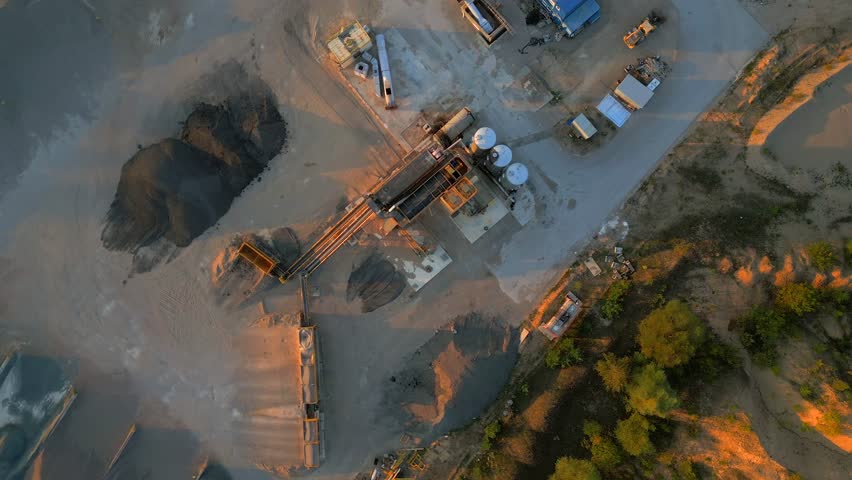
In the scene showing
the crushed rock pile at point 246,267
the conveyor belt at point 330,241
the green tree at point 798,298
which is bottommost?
the green tree at point 798,298

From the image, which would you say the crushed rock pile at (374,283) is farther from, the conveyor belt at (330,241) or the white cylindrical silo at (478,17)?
the white cylindrical silo at (478,17)

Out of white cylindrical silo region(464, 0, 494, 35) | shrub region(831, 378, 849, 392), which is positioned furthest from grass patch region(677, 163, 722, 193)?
white cylindrical silo region(464, 0, 494, 35)

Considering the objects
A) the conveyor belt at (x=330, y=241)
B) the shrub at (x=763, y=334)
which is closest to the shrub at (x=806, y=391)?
the shrub at (x=763, y=334)

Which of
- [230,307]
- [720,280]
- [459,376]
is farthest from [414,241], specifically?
[720,280]

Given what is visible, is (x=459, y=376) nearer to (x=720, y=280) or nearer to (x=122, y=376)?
(x=720, y=280)

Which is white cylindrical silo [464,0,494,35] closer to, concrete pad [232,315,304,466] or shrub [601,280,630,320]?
shrub [601,280,630,320]

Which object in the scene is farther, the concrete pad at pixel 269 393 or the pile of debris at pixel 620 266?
the concrete pad at pixel 269 393
